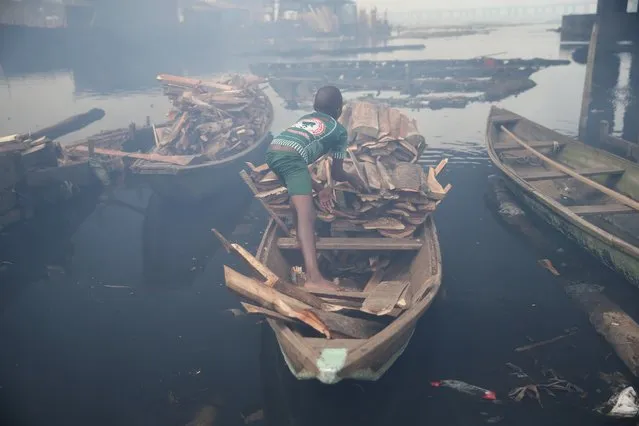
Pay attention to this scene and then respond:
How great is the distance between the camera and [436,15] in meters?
182

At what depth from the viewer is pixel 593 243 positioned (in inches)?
296

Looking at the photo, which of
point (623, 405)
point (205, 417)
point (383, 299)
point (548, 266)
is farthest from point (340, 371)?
point (548, 266)

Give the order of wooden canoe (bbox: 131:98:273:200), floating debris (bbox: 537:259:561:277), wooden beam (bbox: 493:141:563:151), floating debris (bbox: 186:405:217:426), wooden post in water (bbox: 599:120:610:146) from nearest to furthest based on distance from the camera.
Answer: floating debris (bbox: 186:405:217:426) < floating debris (bbox: 537:259:561:277) < wooden canoe (bbox: 131:98:273:200) < wooden beam (bbox: 493:141:563:151) < wooden post in water (bbox: 599:120:610:146)

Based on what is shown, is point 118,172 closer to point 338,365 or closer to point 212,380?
point 212,380

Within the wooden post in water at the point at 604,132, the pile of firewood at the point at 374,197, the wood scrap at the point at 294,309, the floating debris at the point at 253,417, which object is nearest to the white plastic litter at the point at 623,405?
the wood scrap at the point at 294,309

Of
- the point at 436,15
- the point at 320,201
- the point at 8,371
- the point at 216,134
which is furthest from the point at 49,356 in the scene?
the point at 436,15

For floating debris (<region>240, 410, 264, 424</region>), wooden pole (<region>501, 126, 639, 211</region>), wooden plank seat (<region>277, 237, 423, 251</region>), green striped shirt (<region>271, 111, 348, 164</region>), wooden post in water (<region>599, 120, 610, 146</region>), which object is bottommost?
floating debris (<region>240, 410, 264, 424</region>)

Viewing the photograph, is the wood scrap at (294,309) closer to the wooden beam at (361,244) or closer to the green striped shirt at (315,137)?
the wooden beam at (361,244)

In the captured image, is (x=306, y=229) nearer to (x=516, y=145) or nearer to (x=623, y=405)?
(x=623, y=405)

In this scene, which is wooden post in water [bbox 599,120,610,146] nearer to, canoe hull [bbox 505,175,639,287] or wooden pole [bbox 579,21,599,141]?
wooden pole [bbox 579,21,599,141]

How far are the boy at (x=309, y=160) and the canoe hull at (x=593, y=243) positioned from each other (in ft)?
12.5

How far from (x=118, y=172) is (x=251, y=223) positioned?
5692 mm

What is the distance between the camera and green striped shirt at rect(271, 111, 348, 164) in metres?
6.82

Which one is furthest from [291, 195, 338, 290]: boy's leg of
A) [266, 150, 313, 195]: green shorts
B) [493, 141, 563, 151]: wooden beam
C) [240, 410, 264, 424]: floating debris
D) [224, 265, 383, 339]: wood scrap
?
[493, 141, 563, 151]: wooden beam
